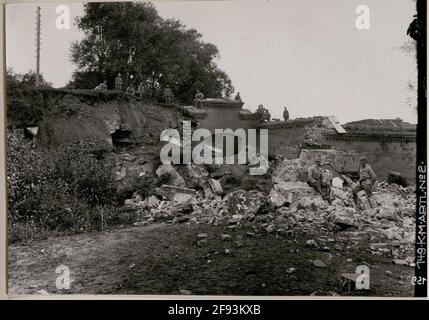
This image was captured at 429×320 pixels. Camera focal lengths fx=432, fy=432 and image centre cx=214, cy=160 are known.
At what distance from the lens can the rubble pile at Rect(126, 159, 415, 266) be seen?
15.8 feet

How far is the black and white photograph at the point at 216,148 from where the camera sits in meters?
4.73

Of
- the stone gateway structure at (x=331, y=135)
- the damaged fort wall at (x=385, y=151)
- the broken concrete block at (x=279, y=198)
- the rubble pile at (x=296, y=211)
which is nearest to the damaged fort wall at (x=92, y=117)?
the stone gateway structure at (x=331, y=135)

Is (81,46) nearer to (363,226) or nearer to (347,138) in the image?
(347,138)

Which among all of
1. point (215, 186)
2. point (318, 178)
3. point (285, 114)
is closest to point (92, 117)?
point (215, 186)

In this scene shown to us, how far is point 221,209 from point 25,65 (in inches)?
110

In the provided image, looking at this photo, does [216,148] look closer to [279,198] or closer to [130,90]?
[279,198]

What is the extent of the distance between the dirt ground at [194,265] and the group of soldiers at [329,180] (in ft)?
1.80

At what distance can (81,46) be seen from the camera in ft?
16.4

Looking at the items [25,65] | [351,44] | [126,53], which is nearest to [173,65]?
[126,53]

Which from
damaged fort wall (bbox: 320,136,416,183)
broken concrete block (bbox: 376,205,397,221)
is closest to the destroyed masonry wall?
damaged fort wall (bbox: 320,136,416,183)

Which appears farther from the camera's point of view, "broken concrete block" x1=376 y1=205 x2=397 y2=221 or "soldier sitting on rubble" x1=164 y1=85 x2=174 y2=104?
"soldier sitting on rubble" x1=164 y1=85 x2=174 y2=104

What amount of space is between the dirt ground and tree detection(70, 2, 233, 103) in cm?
171

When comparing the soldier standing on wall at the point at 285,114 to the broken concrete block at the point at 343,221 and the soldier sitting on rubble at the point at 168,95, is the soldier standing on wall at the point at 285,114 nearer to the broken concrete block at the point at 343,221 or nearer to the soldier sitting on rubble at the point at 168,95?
the broken concrete block at the point at 343,221

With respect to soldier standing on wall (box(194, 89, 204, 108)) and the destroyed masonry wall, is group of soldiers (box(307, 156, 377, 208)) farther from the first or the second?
soldier standing on wall (box(194, 89, 204, 108))
